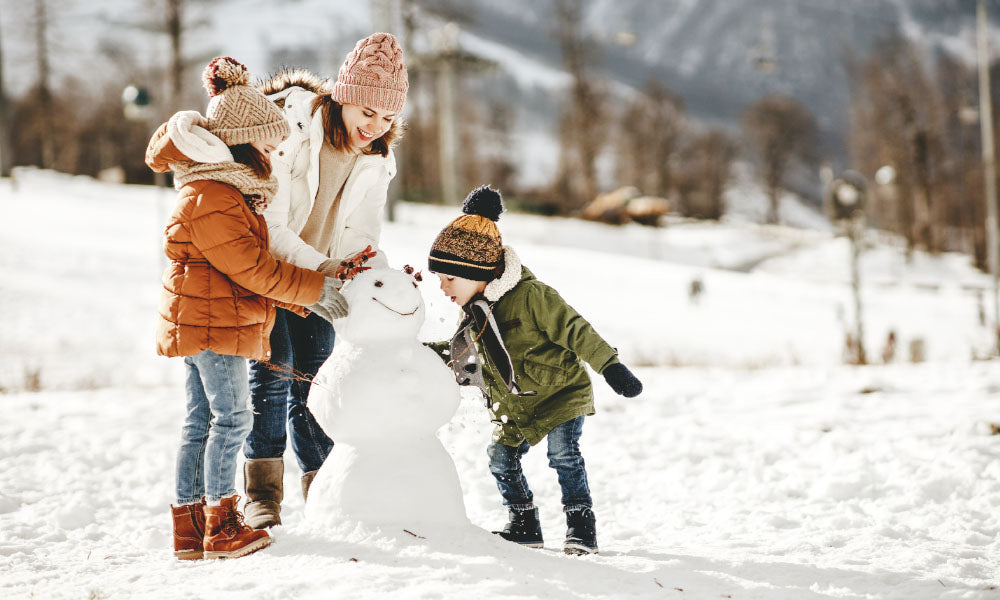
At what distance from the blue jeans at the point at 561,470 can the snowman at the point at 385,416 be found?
426 mm

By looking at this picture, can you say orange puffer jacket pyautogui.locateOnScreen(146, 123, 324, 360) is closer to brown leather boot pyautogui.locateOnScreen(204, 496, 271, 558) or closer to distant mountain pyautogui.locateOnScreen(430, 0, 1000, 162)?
brown leather boot pyautogui.locateOnScreen(204, 496, 271, 558)

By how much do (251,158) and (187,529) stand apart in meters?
1.35

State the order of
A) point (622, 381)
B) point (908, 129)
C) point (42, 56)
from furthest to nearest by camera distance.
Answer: point (908, 129) → point (42, 56) → point (622, 381)

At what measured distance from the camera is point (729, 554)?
3084 millimetres

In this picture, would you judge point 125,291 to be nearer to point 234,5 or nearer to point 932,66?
point 932,66

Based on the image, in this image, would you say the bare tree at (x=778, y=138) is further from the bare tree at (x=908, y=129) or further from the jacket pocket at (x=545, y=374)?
the jacket pocket at (x=545, y=374)

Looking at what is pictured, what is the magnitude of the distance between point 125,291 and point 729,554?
1288 centimetres

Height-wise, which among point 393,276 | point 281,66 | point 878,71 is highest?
point 878,71

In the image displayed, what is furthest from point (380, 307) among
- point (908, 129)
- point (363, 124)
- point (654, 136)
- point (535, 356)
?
point (654, 136)

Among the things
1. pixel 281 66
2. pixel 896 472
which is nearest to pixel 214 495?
pixel 281 66

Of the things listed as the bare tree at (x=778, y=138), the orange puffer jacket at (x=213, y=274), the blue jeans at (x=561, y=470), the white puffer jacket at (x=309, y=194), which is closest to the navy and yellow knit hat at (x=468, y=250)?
the white puffer jacket at (x=309, y=194)

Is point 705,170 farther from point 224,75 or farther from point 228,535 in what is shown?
point 228,535

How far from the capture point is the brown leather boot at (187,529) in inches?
113

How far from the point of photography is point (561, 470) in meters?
3.16
